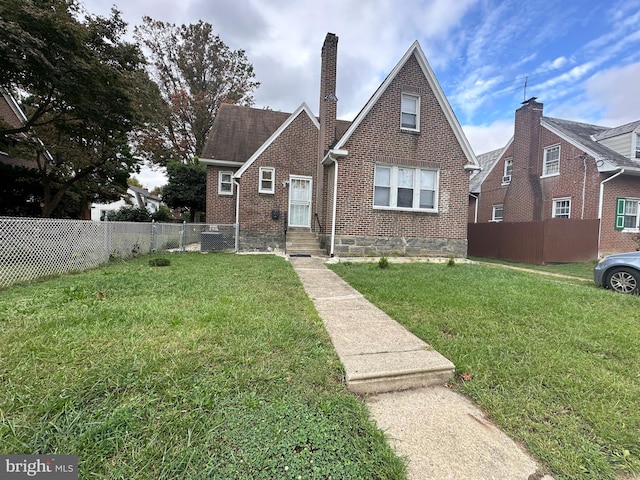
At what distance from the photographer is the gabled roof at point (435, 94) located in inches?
380

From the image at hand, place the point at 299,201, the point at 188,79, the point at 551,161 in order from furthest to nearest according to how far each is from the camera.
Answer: the point at 188,79, the point at 551,161, the point at 299,201

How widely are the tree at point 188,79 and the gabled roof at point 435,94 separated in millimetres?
17073

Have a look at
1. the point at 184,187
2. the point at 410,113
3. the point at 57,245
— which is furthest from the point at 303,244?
the point at 184,187

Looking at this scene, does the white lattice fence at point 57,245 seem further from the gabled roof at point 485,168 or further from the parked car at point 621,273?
the gabled roof at point 485,168

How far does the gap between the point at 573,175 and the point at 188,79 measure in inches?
1037

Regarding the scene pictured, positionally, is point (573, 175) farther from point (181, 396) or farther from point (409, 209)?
point (181, 396)

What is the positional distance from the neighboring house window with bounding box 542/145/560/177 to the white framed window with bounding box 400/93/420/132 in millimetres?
10360

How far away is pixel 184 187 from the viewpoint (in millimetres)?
16578

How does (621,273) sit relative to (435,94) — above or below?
below

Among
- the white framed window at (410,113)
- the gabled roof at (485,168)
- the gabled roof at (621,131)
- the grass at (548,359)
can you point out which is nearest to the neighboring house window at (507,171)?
the gabled roof at (485,168)

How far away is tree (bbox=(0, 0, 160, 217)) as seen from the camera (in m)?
6.73

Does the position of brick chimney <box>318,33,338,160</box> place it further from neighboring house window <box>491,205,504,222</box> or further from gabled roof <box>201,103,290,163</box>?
neighboring house window <box>491,205,504,222</box>

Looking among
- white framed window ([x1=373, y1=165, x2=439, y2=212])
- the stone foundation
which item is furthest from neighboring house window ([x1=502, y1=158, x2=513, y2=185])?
white framed window ([x1=373, y1=165, x2=439, y2=212])

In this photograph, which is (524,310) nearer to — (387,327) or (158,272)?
(387,327)
